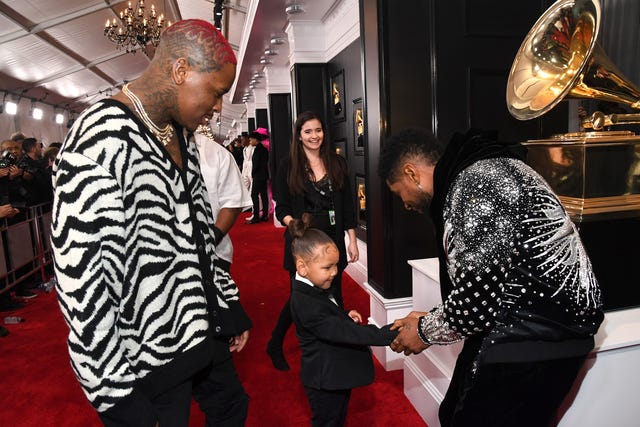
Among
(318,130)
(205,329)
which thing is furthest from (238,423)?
(318,130)

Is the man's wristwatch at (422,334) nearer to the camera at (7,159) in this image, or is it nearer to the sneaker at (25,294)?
the camera at (7,159)

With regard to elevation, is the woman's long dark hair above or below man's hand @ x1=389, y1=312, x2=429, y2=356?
above

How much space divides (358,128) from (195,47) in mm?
4182

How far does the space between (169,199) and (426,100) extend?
6.63 ft

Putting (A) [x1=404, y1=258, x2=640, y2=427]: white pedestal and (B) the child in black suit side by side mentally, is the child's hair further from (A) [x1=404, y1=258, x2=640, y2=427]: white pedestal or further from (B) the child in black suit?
(A) [x1=404, y1=258, x2=640, y2=427]: white pedestal

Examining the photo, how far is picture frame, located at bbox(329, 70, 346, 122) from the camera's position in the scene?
576 centimetres

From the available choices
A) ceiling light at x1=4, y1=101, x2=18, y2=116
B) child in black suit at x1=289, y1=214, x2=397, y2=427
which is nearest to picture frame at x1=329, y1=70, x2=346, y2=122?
child in black suit at x1=289, y1=214, x2=397, y2=427

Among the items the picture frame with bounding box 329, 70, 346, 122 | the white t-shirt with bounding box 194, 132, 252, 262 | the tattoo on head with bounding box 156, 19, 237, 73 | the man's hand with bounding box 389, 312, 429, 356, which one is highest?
the picture frame with bounding box 329, 70, 346, 122

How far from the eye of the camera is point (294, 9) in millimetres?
5363

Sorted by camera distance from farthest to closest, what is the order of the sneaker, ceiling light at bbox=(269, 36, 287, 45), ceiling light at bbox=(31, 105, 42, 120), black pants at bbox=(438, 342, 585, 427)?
ceiling light at bbox=(31, 105, 42, 120)
ceiling light at bbox=(269, 36, 287, 45)
the sneaker
black pants at bbox=(438, 342, 585, 427)

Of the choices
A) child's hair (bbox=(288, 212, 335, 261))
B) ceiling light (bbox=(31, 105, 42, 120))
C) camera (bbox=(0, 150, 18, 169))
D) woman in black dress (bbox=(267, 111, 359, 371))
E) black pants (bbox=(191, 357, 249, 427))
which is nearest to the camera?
black pants (bbox=(191, 357, 249, 427))

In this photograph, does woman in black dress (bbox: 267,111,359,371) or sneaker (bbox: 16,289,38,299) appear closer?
woman in black dress (bbox: 267,111,359,371)

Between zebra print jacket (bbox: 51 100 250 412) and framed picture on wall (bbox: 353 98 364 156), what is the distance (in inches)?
155

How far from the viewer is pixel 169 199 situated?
1.12 metres
